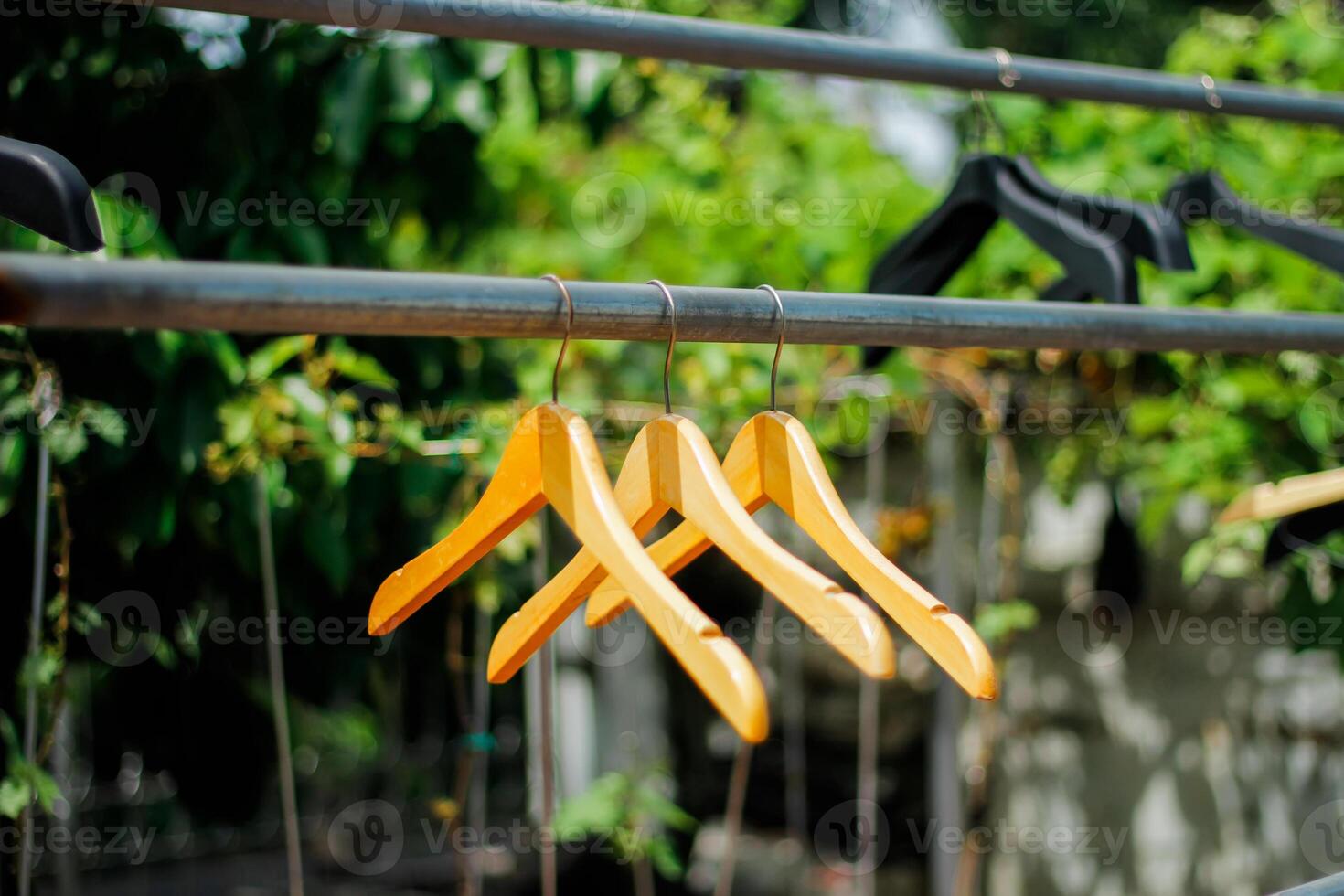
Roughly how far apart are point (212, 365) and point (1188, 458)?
1.51 metres

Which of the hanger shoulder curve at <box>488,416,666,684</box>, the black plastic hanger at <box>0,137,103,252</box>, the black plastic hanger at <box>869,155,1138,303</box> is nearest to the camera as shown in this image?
the black plastic hanger at <box>0,137,103,252</box>

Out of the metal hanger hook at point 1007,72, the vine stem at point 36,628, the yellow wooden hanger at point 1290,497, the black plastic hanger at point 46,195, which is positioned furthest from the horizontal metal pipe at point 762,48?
the vine stem at point 36,628

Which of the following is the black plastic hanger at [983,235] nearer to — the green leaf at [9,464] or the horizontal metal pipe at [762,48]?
the horizontal metal pipe at [762,48]

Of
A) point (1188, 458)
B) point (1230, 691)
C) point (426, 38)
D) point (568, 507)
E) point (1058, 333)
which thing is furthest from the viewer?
point (1230, 691)

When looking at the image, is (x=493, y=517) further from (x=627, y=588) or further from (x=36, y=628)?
(x=36, y=628)

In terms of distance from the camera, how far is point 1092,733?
2.60 metres

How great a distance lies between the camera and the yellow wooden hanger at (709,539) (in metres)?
0.64

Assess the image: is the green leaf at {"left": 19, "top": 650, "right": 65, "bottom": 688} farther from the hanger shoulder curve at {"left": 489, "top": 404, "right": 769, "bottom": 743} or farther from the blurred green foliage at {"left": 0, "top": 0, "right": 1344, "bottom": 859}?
the hanger shoulder curve at {"left": 489, "top": 404, "right": 769, "bottom": 743}

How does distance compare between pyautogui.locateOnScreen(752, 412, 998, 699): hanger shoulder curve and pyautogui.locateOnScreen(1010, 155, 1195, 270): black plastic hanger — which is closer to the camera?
pyautogui.locateOnScreen(752, 412, 998, 699): hanger shoulder curve

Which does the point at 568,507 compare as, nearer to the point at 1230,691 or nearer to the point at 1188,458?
the point at 1188,458

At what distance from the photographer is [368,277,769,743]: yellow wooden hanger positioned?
1.95ft

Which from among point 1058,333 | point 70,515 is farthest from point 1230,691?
point 70,515

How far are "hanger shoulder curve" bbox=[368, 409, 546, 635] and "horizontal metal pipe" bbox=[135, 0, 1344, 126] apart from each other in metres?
0.44

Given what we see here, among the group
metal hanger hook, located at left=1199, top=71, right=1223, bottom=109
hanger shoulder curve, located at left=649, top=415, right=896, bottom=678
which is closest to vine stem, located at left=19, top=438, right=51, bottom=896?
hanger shoulder curve, located at left=649, top=415, right=896, bottom=678
